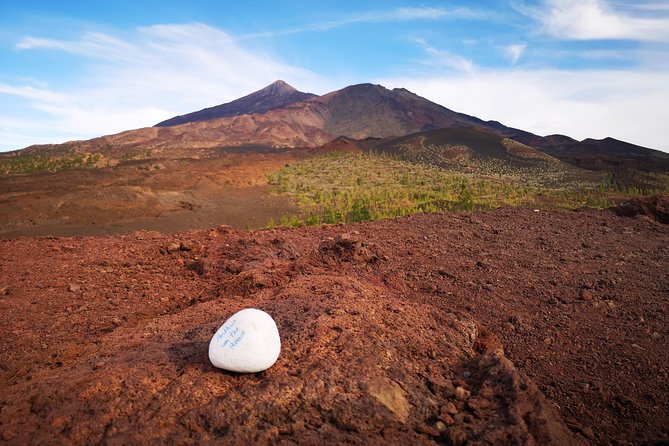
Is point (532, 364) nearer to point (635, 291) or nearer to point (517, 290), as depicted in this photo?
point (517, 290)

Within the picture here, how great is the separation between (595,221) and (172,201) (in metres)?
12.8

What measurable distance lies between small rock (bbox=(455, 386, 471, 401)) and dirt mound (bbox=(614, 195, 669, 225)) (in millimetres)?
9125

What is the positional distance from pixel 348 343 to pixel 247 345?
754mm

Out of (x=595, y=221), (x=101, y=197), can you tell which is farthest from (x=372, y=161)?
(x=595, y=221)

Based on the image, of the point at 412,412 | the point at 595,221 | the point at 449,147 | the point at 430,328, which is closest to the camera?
the point at 412,412

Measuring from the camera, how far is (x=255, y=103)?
105062 millimetres

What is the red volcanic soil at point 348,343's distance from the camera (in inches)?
101

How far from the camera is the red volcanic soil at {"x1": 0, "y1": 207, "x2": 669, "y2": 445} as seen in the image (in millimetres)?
2562

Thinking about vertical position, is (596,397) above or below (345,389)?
below

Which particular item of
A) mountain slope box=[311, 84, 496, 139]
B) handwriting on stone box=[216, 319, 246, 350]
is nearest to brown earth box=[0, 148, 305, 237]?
handwriting on stone box=[216, 319, 246, 350]

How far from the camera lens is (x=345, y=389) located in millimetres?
2723

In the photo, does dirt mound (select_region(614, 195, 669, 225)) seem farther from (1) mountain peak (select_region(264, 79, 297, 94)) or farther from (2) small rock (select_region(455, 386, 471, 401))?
(1) mountain peak (select_region(264, 79, 297, 94))

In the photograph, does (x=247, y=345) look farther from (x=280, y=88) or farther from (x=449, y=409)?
(x=280, y=88)

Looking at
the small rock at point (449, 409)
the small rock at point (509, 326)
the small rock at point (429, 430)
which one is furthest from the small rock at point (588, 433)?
the small rock at point (509, 326)
